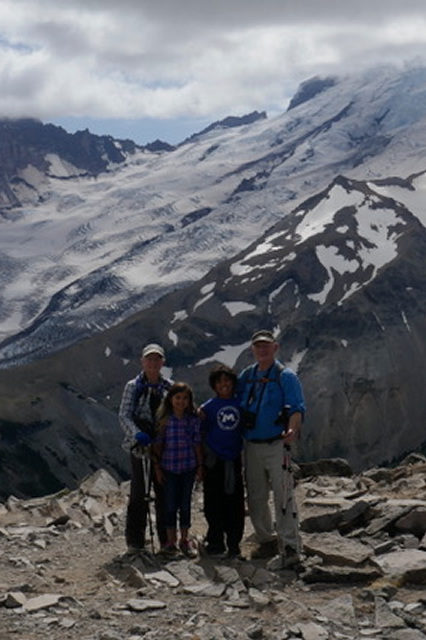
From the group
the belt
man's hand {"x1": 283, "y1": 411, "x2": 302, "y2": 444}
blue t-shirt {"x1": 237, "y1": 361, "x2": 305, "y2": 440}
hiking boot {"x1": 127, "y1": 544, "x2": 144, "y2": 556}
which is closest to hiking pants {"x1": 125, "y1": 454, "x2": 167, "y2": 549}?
hiking boot {"x1": 127, "y1": 544, "x2": 144, "y2": 556}

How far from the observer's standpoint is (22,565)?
51.1ft

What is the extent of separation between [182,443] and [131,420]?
0.99 metres

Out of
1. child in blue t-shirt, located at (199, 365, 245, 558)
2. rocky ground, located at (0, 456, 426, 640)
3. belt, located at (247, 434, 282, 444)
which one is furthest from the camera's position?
child in blue t-shirt, located at (199, 365, 245, 558)

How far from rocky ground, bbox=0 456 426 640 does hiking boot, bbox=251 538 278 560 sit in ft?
1.57

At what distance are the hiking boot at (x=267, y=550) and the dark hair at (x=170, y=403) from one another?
8.23 ft

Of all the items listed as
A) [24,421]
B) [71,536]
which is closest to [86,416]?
[24,421]

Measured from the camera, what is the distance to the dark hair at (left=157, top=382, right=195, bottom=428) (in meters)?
14.9

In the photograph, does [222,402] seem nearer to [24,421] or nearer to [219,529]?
[219,529]

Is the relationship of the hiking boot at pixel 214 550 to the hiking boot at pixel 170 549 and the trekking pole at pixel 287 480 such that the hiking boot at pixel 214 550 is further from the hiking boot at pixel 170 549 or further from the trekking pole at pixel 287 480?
the trekking pole at pixel 287 480

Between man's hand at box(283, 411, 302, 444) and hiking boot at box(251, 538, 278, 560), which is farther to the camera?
hiking boot at box(251, 538, 278, 560)

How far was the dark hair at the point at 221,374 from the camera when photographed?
48.1 feet

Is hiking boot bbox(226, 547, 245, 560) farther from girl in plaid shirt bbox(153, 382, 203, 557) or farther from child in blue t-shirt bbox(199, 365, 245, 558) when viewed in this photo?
girl in plaid shirt bbox(153, 382, 203, 557)

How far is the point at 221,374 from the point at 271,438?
4.31 feet

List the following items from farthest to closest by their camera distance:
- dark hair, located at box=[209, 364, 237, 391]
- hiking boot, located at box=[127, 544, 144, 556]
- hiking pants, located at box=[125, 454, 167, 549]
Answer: hiking pants, located at box=[125, 454, 167, 549] < hiking boot, located at box=[127, 544, 144, 556] < dark hair, located at box=[209, 364, 237, 391]
